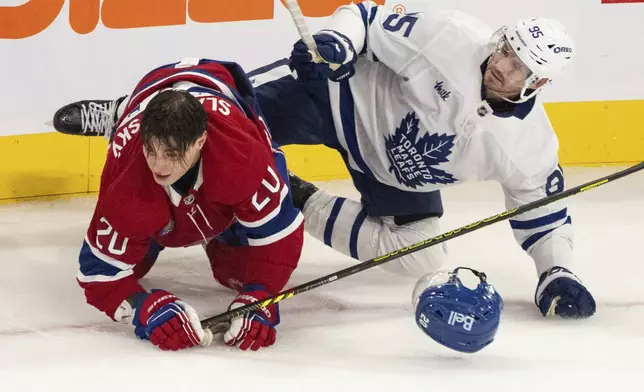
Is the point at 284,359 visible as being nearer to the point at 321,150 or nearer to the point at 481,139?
the point at 481,139

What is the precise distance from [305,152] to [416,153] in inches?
36.1

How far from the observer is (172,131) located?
7.18ft

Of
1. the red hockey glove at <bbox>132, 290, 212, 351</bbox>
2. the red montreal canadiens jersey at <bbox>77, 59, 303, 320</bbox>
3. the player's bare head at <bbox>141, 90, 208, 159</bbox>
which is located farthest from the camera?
the red hockey glove at <bbox>132, 290, 212, 351</bbox>

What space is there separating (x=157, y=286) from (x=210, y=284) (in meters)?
0.13

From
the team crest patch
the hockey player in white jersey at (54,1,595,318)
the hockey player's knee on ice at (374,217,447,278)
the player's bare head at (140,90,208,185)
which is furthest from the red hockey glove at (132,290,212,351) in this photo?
the hockey player's knee on ice at (374,217,447,278)

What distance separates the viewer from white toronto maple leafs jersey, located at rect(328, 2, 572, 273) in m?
2.73

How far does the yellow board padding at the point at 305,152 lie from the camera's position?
341 cm

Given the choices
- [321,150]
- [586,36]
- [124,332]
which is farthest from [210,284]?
[586,36]

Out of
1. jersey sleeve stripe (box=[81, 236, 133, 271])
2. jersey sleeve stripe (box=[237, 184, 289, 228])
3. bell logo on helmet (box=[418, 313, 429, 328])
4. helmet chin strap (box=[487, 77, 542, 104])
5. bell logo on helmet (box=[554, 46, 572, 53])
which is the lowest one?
bell logo on helmet (box=[418, 313, 429, 328])

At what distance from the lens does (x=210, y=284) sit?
2977mm

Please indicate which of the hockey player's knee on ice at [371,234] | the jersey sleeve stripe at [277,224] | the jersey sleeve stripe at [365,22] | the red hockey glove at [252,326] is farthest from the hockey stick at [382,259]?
the jersey sleeve stripe at [365,22]

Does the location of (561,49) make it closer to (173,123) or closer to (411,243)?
(411,243)

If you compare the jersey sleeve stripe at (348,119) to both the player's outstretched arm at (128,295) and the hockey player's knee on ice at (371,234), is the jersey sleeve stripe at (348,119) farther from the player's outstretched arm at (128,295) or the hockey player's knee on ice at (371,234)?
the player's outstretched arm at (128,295)

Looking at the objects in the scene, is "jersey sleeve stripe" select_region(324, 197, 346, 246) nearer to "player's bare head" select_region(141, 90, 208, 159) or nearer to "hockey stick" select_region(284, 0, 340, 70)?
"hockey stick" select_region(284, 0, 340, 70)
